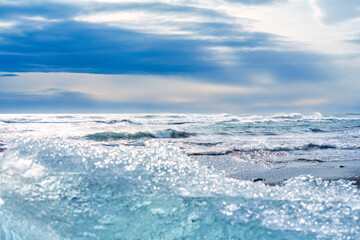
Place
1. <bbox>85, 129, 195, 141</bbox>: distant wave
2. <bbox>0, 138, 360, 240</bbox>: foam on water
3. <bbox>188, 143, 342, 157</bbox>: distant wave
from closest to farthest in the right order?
1. <bbox>0, 138, 360, 240</bbox>: foam on water
2. <bbox>188, 143, 342, 157</bbox>: distant wave
3. <bbox>85, 129, 195, 141</bbox>: distant wave

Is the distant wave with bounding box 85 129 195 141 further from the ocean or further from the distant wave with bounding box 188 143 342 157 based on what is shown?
the ocean

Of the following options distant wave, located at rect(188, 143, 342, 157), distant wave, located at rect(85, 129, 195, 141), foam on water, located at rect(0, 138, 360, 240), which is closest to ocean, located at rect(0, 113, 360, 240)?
foam on water, located at rect(0, 138, 360, 240)

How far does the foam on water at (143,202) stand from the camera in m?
1.64

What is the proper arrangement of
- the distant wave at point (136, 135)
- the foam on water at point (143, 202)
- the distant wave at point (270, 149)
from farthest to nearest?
the distant wave at point (136, 135)
the distant wave at point (270, 149)
the foam on water at point (143, 202)

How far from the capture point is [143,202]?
177 centimetres

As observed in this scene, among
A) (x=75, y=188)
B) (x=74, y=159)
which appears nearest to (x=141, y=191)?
(x=75, y=188)

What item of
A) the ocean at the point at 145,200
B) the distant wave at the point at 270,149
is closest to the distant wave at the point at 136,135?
the distant wave at the point at 270,149

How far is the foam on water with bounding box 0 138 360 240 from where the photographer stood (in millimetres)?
1643

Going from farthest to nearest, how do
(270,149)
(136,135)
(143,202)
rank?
(136,135), (270,149), (143,202)

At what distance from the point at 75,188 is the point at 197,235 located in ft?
2.46

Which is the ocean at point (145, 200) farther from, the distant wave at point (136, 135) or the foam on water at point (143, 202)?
the distant wave at point (136, 135)

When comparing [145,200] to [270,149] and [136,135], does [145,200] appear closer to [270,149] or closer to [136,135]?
[270,149]

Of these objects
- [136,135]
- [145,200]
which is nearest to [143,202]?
[145,200]

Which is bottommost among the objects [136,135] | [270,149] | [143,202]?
[270,149]
